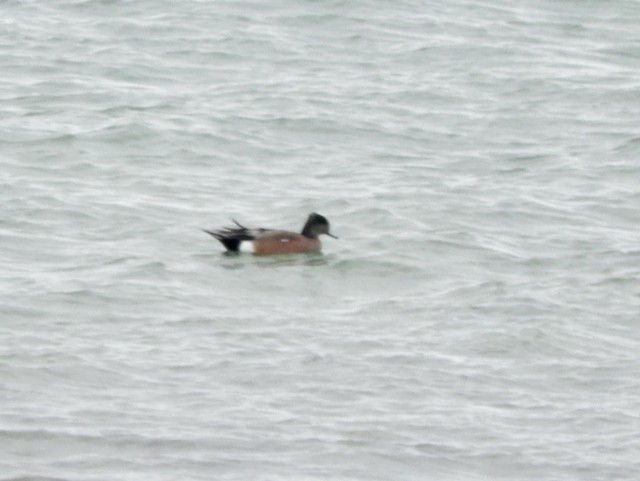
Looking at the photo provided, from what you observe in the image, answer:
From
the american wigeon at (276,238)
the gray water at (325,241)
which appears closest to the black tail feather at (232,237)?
the american wigeon at (276,238)

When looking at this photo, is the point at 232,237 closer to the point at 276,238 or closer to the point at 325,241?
the point at 276,238

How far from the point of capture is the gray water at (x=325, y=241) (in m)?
8.73

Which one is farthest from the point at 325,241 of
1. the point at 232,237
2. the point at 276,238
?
the point at 232,237

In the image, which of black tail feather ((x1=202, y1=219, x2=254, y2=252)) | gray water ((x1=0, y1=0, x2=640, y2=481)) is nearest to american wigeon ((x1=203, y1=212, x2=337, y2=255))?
black tail feather ((x1=202, y1=219, x2=254, y2=252))

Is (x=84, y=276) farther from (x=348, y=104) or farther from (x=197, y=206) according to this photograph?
(x=348, y=104)

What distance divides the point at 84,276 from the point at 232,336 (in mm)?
1804

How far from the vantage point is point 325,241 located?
14.2 m

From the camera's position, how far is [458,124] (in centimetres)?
1830

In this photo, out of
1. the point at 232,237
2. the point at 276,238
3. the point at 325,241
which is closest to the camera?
the point at 232,237

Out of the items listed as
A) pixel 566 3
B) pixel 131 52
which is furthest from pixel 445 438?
pixel 566 3

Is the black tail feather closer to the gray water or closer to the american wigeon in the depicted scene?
the american wigeon

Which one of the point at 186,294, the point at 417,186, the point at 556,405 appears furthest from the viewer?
the point at 417,186

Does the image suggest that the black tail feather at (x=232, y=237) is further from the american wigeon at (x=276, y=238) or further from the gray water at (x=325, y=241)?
the gray water at (x=325, y=241)

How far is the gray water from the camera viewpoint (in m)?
8.73
